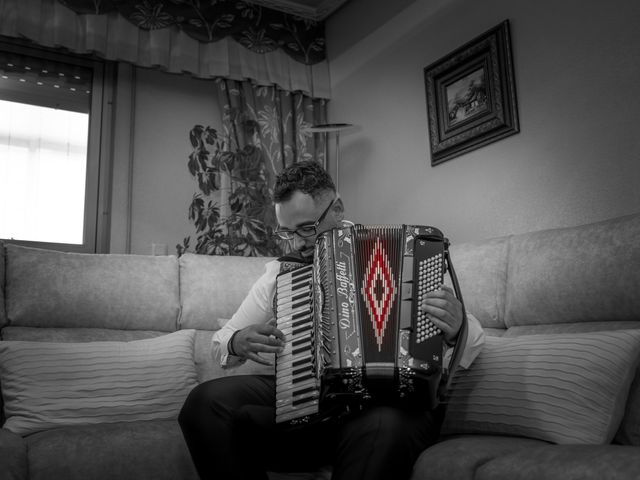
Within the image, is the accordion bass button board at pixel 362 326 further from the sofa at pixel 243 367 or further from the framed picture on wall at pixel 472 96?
the framed picture on wall at pixel 472 96

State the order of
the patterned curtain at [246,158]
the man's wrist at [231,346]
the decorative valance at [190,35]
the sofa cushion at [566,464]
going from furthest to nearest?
the patterned curtain at [246,158] → the decorative valance at [190,35] → the man's wrist at [231,346] → the sofa cushion at [566,464]

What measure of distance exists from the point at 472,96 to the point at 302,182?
1.21 metres

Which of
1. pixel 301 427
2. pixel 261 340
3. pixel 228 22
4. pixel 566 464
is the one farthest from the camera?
pixel 228 22

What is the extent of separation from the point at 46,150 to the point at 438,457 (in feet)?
9.15

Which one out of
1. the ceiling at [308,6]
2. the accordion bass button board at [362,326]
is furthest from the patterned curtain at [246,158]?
the accordion bass button board at [362,326]

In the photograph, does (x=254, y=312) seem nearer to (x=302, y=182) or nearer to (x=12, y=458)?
(x=302, y=182)

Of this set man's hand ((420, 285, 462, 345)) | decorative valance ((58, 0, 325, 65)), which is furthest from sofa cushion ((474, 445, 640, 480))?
decorative valance ((58, 0, 325, 65))

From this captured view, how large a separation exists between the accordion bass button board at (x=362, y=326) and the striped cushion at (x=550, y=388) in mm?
284

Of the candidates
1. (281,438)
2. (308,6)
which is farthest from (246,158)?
(281,438)

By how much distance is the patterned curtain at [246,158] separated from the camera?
3.14m

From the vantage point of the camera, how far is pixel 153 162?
338cm

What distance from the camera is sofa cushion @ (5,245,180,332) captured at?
2.02 metres

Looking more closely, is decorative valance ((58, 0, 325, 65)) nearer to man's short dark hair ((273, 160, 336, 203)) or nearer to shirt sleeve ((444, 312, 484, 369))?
man's short dark hair ((273, 160, 336, 203))

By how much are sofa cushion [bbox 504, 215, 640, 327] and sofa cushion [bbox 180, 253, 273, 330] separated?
102cm
